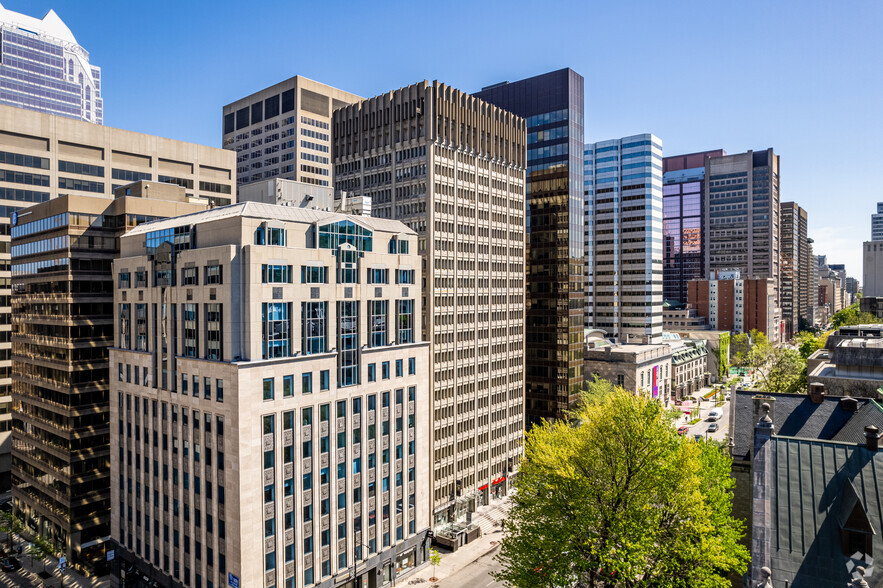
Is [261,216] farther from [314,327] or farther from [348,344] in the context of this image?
[348,344]

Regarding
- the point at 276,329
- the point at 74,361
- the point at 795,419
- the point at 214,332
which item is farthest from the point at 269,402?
the point at 795,419

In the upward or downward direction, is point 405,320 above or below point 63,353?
above

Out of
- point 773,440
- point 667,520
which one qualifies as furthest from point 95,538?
point 773,440

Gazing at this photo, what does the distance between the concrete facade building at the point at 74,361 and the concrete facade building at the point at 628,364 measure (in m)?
100

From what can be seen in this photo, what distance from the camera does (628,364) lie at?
13725cm

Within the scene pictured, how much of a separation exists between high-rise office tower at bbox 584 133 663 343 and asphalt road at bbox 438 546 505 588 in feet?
352

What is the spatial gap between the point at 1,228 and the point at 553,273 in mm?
102486

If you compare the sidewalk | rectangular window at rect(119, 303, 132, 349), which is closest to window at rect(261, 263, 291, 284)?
rectangular window at rect(119, 303, 132, 349)

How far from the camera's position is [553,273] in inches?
4653

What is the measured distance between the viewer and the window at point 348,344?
211 feet

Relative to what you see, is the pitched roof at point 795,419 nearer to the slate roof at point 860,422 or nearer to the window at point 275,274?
the slate roof at point 860,422

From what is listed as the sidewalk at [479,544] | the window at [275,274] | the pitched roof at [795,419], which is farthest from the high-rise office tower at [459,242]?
the pitched roof at [795,419]

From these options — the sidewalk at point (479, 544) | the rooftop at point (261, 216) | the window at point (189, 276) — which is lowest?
the sidewalk at point (479, 544)

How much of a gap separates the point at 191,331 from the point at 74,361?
1035 inches
